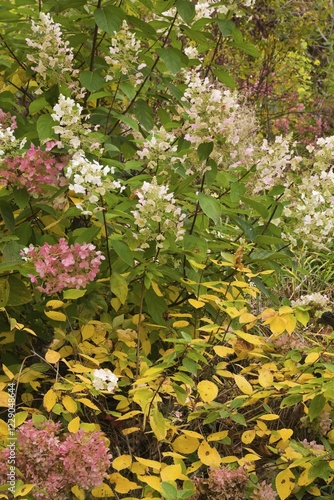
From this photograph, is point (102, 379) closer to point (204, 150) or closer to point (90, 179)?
point (90, 179)

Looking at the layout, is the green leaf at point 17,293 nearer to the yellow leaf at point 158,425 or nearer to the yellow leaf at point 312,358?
the yellow leaf at point 158,425

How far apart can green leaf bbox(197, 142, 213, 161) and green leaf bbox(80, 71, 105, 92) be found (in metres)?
0.38

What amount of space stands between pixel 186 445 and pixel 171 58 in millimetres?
1164

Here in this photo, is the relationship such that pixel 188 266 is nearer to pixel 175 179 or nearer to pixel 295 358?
pixel 175 179

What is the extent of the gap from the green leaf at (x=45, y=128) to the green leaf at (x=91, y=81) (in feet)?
0.57

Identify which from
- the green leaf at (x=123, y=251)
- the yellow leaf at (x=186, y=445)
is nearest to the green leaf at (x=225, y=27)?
the green leaf at (x=123, y=251)

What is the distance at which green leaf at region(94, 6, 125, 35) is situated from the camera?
204 cm

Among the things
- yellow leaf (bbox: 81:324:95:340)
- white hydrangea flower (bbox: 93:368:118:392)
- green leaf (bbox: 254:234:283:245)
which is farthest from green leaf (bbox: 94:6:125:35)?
white hydrangea flower (bbox: 93:368:118:392)

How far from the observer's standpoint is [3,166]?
2.01 metres

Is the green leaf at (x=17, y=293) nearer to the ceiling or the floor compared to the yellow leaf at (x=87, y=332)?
nearer to the ceiling

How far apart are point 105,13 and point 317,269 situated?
2.03 metres

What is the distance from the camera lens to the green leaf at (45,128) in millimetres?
2020

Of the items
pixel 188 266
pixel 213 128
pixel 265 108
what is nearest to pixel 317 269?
pixel 188 266

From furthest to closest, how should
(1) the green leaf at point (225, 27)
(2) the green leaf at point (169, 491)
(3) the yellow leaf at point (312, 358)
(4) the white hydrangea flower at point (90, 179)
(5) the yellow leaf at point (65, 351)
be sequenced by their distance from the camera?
(1) the green leaf at point (225, 27), (5) the yellow leaf at point (65, 351), (3) the yellow leaf at point (312, 358), (4) the white hydrangea flower at point (90, 179), (2) the green leaf at point (169, 491)
